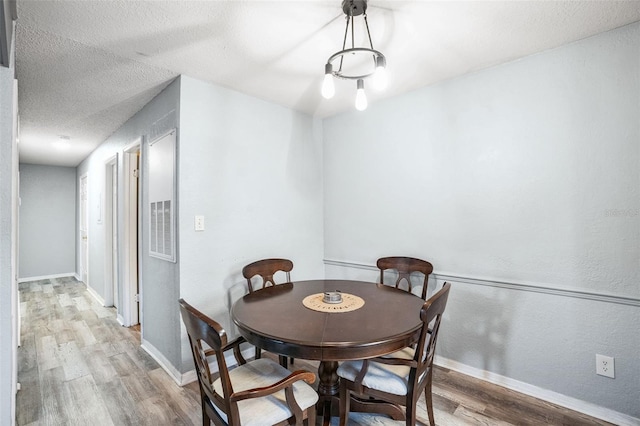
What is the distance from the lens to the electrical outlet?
1776 millimetres

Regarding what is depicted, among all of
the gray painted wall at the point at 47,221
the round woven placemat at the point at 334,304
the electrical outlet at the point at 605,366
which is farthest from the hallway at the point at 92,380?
the gray painted wall at the point at 47,221

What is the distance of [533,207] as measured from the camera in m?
2.03

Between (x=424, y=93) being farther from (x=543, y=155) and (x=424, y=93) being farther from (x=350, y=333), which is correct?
(x=350, y=333)

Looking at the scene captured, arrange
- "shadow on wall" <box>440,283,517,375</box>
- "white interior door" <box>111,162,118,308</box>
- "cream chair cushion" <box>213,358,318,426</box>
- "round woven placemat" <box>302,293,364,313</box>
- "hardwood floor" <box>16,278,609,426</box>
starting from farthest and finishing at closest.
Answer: "white interior door" <box>111,162,118,308</box>
"shadow on wall" <box>440,283,517,375</box>
"hardwood floor" <box>16,278,609,426</box>
"round woven placemat" <box>302,293,364,313</box>
"cream chair cushion" <box>213,358,318,426</box>

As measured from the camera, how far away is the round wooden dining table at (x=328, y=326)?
1.30 m

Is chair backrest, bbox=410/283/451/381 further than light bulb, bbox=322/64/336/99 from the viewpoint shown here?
No

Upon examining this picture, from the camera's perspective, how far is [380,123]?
283 cm

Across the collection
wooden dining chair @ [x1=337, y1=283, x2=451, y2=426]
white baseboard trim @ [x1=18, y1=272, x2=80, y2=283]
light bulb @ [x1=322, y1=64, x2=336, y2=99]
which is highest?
light bulb @ [x1=322, y1=64, x2=336, y2=99]

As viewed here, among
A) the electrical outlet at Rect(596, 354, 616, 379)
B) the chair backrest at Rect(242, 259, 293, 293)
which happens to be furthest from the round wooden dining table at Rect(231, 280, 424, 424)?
the electrical outlet at Rect(596, 354, 616, 379)

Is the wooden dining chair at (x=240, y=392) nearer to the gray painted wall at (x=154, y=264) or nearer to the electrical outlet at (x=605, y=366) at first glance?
the gray painted wall at (x=154, y=264)

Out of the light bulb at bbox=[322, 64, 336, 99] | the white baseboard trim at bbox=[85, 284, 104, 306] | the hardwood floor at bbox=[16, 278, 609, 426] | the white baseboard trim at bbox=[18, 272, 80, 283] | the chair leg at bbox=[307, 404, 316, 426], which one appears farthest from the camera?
the white baseboard trim at bbox=[18, 272, 80, 283]

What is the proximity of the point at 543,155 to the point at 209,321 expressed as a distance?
2209 mm

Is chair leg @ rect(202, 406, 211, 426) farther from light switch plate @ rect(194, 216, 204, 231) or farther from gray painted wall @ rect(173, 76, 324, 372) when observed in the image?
light switch plate @ rect(194, 216, 204, 231)

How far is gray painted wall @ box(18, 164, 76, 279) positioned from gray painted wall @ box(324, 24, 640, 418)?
6.69 meters
